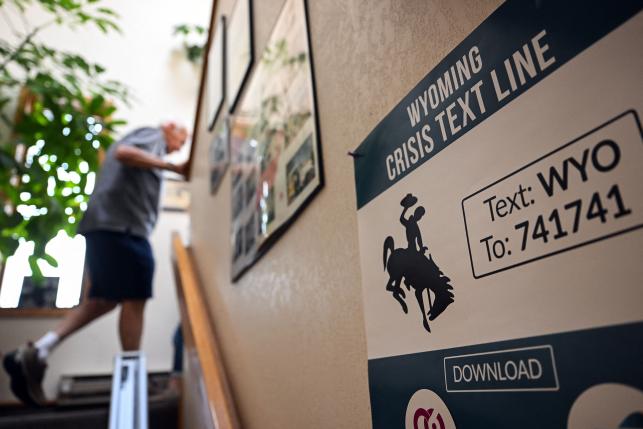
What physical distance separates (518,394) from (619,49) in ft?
1.03

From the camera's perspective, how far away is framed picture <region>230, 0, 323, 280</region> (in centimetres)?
107

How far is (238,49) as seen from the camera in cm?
177

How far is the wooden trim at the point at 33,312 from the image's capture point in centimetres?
293

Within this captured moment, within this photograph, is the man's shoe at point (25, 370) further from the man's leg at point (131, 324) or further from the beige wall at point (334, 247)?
the beige wall at point (334, 247)

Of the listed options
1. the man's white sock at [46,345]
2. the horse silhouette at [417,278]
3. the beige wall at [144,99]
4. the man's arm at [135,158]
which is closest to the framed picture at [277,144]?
the horse silhouette at [417,278]

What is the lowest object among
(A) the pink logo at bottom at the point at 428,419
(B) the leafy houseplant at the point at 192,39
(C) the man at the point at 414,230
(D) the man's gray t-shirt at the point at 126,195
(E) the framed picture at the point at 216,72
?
(A) the pink logo at bottom at the point at 428,419

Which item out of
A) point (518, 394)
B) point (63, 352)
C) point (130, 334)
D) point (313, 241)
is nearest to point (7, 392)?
point (63, 352)

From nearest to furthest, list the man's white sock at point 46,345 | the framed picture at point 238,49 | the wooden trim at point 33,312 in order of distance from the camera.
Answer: the framed picture at point 238,49 → the man's white sock at point 46,345 → the wooden trim at point 33,312

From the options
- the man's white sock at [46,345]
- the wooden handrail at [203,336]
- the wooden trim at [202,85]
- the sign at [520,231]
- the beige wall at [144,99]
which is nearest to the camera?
the sign at [520,231]

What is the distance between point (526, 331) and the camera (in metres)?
0.46

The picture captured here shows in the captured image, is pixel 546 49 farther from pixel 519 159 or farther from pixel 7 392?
pixel 7 392

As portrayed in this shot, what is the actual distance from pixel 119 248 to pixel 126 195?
0.84 ft

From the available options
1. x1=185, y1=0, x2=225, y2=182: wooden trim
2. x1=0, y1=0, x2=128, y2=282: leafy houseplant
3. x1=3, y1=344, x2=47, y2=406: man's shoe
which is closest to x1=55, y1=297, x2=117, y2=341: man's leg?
x1=3, y1=344, x2=47, y2=406: man's shoe

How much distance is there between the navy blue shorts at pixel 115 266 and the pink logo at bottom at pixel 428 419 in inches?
73.1
